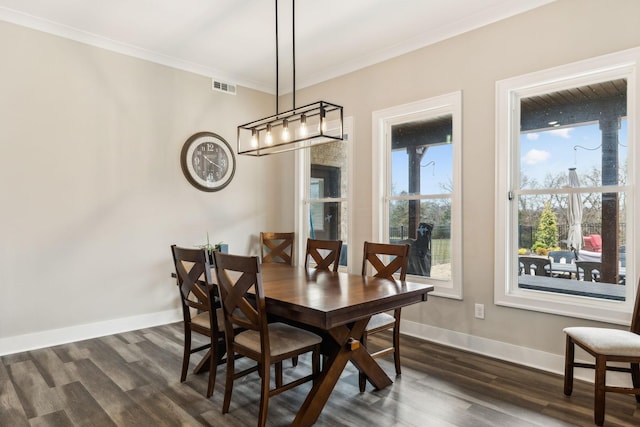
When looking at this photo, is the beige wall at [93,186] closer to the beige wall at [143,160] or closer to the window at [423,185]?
the beige wall at [143,160]

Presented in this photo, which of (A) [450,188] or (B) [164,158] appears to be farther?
(B) [164,158]

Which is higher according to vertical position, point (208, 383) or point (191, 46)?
point (191, 46)

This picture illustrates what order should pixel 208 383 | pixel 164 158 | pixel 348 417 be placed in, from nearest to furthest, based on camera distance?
pixel 348 417 < pixel 208 383 < pixel 164 158

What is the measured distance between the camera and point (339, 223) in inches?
189

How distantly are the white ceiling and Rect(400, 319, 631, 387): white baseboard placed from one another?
9.01ft

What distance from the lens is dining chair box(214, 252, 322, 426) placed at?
2143mm

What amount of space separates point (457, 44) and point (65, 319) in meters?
4.48

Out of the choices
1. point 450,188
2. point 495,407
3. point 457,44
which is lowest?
point 495,407

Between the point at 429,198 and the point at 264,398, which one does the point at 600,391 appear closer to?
the point at 264,398

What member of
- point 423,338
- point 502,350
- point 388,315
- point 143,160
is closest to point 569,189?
point 502,350

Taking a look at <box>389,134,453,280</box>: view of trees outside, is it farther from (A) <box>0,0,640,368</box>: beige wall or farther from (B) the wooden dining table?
(B) the wooden dining table

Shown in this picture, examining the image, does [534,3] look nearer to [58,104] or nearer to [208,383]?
[208,383]

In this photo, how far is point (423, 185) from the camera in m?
3.98

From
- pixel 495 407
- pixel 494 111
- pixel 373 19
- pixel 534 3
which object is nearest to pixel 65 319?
pixel 495 407
